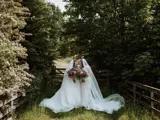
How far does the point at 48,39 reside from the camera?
11133 mm

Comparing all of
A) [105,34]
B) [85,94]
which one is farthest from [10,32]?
[105,34]

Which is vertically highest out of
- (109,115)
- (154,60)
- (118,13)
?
Result: (118,13)

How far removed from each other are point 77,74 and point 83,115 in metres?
1.84

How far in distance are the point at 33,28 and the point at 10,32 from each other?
12.3 feet

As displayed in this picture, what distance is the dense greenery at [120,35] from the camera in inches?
328

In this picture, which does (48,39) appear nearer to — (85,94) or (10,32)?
(85,94)

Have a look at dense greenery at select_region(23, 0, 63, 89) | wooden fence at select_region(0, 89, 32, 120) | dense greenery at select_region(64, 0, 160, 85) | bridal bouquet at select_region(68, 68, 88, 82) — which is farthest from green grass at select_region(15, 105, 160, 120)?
dense greenery at select_region(23, 0, 63, 89)

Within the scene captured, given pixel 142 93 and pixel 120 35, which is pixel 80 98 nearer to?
pixel 142 93

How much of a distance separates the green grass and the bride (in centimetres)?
43

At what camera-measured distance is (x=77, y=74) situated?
8727 mm

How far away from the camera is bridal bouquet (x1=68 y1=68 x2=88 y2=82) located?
8.70 meters

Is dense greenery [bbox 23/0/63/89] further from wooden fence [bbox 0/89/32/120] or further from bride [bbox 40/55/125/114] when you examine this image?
wooden fence [bbox 0/89/32/120]

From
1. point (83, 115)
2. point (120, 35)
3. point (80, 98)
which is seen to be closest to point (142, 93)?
point (80, 98)

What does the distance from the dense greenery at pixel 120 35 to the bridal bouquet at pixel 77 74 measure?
1.34 meters
